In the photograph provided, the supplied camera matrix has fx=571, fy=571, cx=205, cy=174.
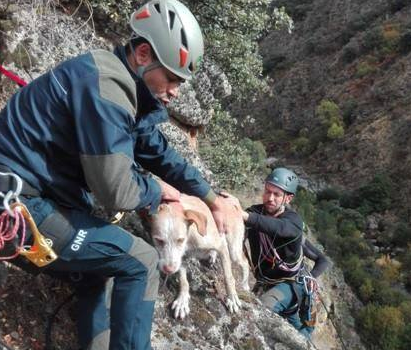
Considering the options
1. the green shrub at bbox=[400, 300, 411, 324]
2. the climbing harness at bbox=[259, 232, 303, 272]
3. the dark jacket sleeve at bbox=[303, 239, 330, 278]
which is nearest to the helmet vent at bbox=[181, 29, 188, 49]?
the climbing harness at bbox=[259, 232, 303, 272]

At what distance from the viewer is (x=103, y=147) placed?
9.53 feet

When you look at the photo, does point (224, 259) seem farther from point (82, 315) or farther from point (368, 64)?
point (368, 64)

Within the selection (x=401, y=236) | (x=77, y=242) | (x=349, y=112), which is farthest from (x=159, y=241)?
(x=349, y=112)

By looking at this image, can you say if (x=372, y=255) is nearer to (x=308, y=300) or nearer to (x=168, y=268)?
(x=308, y=300)

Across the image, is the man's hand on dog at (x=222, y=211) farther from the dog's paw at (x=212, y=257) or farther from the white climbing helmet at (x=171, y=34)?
the white climbing helmet at (x=171, y=34)

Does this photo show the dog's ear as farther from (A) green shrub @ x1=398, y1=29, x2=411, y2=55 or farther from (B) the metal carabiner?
(A) green shrub @ x1=398, y1=29, x2=411, y2=55

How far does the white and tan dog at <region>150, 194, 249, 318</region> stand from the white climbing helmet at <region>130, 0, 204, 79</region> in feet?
4.31

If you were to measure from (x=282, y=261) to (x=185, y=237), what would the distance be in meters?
2.06

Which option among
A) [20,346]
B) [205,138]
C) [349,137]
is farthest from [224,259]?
[349,137]

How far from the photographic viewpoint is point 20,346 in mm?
3703

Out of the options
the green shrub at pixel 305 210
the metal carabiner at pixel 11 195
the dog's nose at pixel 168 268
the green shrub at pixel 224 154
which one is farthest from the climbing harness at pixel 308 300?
the green shrub at pixel 305 210

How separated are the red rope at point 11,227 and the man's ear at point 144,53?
3.59ft

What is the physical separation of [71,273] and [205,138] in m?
9.01

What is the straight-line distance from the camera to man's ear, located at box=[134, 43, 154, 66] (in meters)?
3.29
